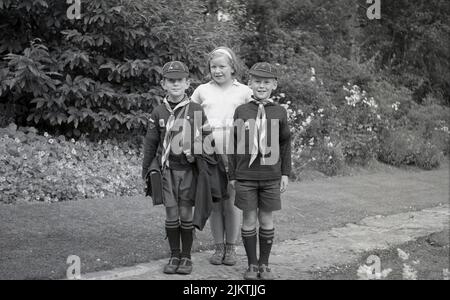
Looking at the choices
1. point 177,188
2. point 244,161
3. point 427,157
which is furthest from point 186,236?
point 427,157

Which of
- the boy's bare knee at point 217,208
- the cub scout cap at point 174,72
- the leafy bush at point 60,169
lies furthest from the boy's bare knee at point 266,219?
the leafy bush at point 60,169

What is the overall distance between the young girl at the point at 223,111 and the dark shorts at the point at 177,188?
38 cm

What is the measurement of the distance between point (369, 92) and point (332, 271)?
1019 centimetres

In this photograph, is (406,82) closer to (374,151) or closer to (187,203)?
(374,151)

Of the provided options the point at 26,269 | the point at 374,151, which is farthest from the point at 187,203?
the point at 374,151

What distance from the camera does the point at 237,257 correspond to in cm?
517

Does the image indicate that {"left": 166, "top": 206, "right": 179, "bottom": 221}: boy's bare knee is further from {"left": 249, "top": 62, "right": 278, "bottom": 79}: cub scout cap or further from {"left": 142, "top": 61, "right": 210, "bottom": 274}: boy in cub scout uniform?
{"left": 249, "top": 62, "right": 278, "bottom": 79}: cub scout cap

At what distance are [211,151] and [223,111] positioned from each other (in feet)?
1.30

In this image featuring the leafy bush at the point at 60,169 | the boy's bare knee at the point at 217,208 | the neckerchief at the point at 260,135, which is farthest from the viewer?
the leafy bush at the point at 60,169

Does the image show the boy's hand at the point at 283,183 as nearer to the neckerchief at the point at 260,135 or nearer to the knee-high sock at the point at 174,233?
the neckerchief at the point at 260,135

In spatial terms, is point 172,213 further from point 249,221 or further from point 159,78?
point 159,78

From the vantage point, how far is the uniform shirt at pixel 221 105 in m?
4.71

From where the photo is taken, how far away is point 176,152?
4.49 metres

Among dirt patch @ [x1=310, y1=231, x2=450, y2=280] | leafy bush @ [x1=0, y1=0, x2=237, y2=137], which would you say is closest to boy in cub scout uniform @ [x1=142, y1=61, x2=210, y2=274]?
dirt patch @ [x1=310, y1=231, x2=450, y2=280]
